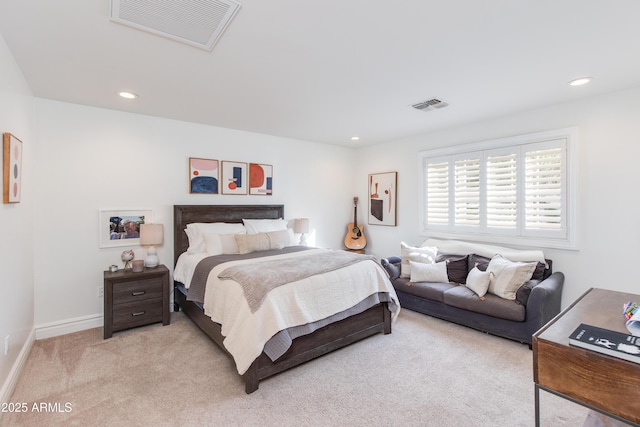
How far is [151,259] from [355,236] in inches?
132

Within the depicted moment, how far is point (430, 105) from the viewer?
3334 mm

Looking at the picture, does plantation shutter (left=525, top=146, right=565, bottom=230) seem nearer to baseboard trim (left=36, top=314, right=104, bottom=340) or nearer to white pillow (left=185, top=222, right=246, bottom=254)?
white pillow (left=185, top=222, right=246, bottom=254)

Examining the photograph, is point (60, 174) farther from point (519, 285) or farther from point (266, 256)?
point (519, 285)

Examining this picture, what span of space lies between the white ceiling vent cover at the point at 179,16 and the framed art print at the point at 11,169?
1217mm

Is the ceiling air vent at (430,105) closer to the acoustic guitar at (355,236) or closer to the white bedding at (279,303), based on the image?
the white bedding at (279,303)

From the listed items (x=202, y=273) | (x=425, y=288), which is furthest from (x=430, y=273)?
(x=202, y=273)

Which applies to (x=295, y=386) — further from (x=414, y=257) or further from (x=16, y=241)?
(x=16, y=241)

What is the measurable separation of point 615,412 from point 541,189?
9.76ft

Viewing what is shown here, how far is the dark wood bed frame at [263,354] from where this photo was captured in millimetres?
2322

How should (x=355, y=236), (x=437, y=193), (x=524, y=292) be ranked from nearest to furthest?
(x=524, y=292) → (x=437, y=193) → (x=355, y=236)

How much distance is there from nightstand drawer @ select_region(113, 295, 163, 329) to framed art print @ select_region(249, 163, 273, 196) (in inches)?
78.6

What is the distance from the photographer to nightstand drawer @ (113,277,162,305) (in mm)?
3150

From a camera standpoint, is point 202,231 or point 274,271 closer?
point 274,271

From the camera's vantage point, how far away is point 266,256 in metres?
3.47
